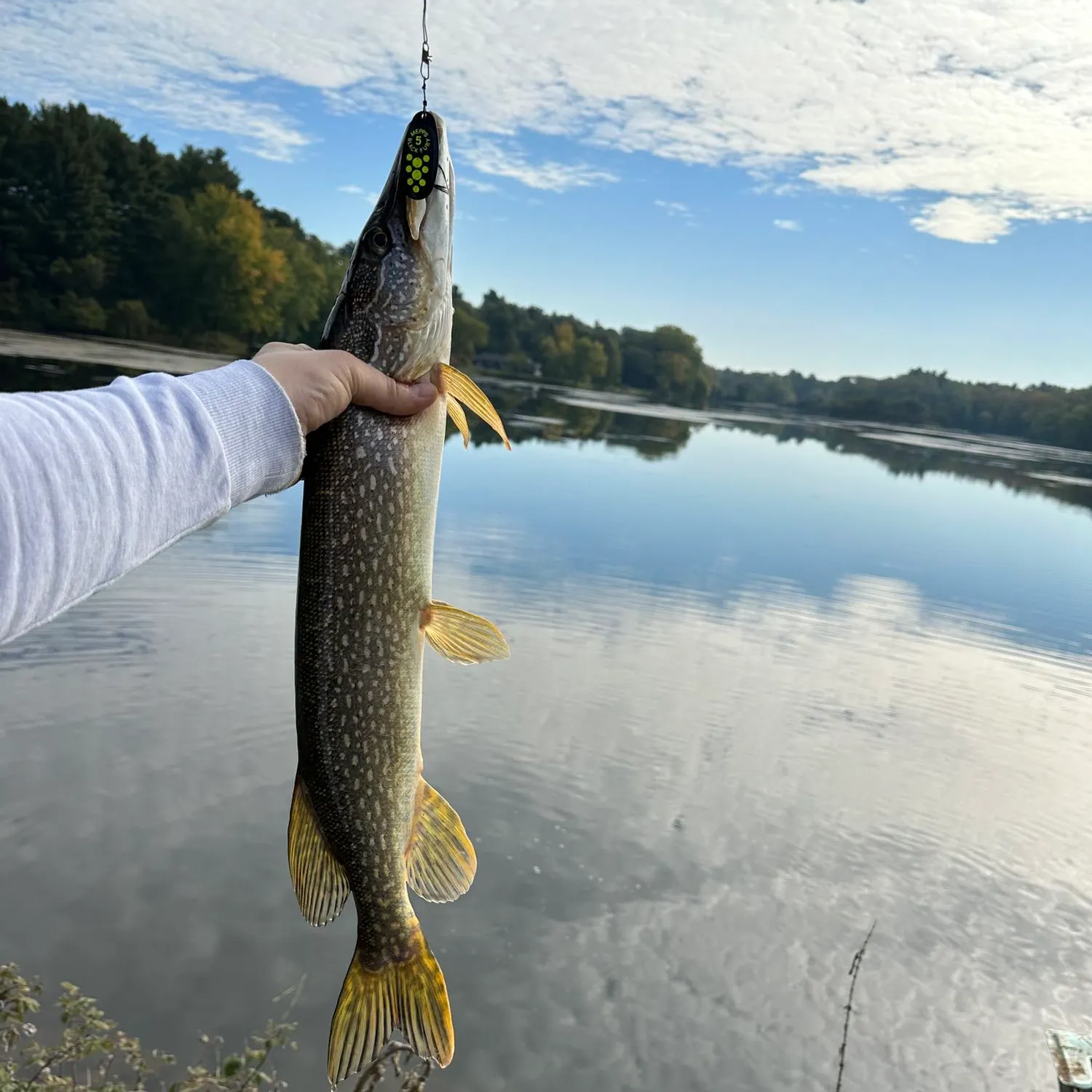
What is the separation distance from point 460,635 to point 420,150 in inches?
48.3

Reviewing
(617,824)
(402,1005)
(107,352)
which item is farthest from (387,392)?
(107,352)

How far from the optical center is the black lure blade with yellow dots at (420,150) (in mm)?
2314

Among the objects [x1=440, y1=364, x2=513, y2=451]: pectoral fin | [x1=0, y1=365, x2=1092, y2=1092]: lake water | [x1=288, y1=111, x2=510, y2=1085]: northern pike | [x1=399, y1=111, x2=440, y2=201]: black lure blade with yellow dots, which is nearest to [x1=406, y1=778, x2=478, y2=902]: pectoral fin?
[x1=288, y1=111, x2=510, y2=1085]: northern pike

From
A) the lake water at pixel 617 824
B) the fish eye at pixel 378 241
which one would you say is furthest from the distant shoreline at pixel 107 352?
the fish eye at pixel 378 241

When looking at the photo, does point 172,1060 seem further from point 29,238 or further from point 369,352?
point 29,238

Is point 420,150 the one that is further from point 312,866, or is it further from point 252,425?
point 312,866

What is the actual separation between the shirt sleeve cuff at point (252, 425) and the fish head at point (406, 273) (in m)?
0.61

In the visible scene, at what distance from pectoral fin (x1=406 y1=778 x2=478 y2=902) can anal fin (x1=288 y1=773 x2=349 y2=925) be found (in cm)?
20

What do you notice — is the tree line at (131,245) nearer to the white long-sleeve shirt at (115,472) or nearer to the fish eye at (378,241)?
the fish eye at (378,241)

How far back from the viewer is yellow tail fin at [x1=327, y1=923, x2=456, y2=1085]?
244 centimetres

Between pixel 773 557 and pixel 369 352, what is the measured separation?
52.0 feet

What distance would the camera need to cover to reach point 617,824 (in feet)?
23.7

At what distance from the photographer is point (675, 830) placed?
288 inches

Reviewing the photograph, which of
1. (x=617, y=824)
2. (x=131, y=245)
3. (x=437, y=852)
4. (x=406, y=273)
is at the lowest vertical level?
(x=617, y=824)
